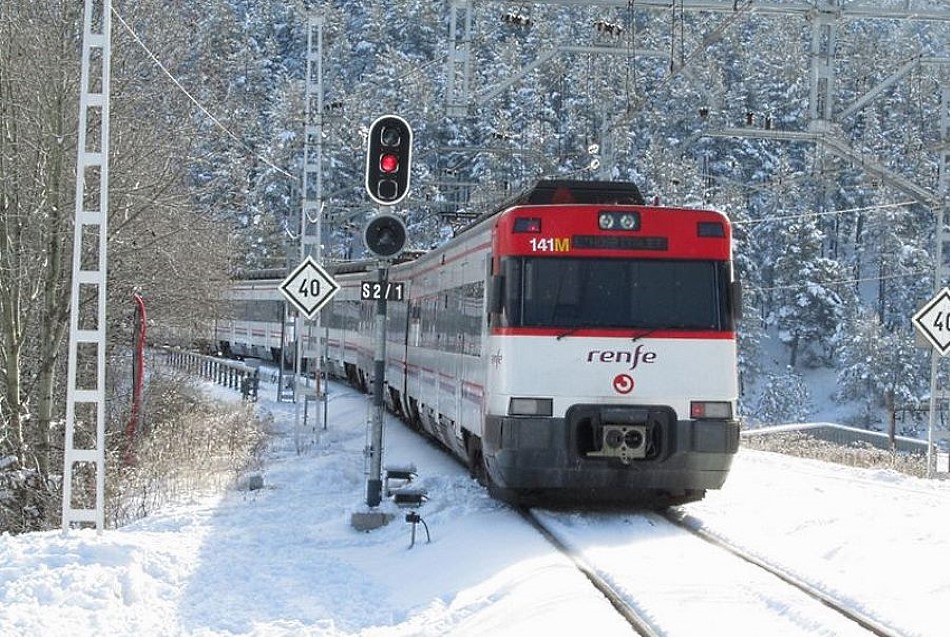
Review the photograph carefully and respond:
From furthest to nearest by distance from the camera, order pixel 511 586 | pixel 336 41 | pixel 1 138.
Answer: pixel 336 41
pixel 1 138
pixel 511 586

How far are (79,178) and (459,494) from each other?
5190 mm

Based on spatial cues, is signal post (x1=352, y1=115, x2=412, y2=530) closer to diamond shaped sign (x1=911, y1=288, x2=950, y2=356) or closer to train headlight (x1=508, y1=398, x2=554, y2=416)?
train headlight (x1=508, y1=398, x2=554, y2=416)

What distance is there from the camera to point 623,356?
11.2 m

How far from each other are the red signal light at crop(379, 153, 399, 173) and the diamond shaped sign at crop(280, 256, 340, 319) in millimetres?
5787

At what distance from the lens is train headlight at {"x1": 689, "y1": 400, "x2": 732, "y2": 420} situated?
1123 centimetres

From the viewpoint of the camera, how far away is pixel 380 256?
1151 centimetres

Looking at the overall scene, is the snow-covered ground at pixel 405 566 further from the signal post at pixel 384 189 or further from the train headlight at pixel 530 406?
the train headlight at pixel 530 406

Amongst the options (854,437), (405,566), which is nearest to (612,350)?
(405,566)

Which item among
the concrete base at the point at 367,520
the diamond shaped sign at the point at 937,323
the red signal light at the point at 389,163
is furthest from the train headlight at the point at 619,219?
the diamond shaped sign at the point at 937,323

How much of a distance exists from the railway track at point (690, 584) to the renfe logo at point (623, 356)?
4.86ft

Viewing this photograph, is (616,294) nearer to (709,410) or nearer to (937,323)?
(709,410)

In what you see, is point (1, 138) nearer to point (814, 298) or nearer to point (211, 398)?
point (211, 398)

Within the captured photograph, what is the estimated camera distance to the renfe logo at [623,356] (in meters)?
11.2

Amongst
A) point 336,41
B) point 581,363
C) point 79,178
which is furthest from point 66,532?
point 336,41
